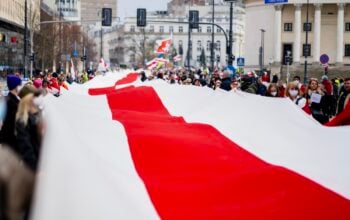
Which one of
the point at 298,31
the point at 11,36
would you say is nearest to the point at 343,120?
the point at 11,36

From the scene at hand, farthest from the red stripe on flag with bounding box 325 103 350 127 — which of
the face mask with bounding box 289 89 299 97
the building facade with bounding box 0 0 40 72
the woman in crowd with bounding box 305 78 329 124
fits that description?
the building facade with bounding box 0 0 40 72

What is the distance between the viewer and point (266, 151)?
855 cm

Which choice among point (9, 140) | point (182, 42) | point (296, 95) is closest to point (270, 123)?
point (9, 140)

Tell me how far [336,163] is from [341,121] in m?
4.37

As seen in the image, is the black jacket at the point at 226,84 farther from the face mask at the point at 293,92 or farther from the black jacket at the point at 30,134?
the black jacket at the point at 30,134

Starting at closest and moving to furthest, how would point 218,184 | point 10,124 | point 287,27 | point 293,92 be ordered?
point 218,184 < point 10,124 < point 293,92 < point 287,27

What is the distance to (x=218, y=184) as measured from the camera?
649 centimetres

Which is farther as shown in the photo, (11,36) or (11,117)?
(11,36)

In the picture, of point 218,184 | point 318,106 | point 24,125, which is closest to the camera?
point 218,184

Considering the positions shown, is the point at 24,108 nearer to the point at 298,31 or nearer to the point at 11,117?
the point at 11,117

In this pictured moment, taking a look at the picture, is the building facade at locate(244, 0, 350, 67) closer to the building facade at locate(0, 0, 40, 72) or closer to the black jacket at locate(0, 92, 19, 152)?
the building facade at locate(0, 0, 40, 72)

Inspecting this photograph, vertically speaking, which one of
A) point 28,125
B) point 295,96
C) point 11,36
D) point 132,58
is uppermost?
point 11,36

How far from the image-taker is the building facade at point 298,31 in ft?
326

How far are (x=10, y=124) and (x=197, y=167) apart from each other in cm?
267
